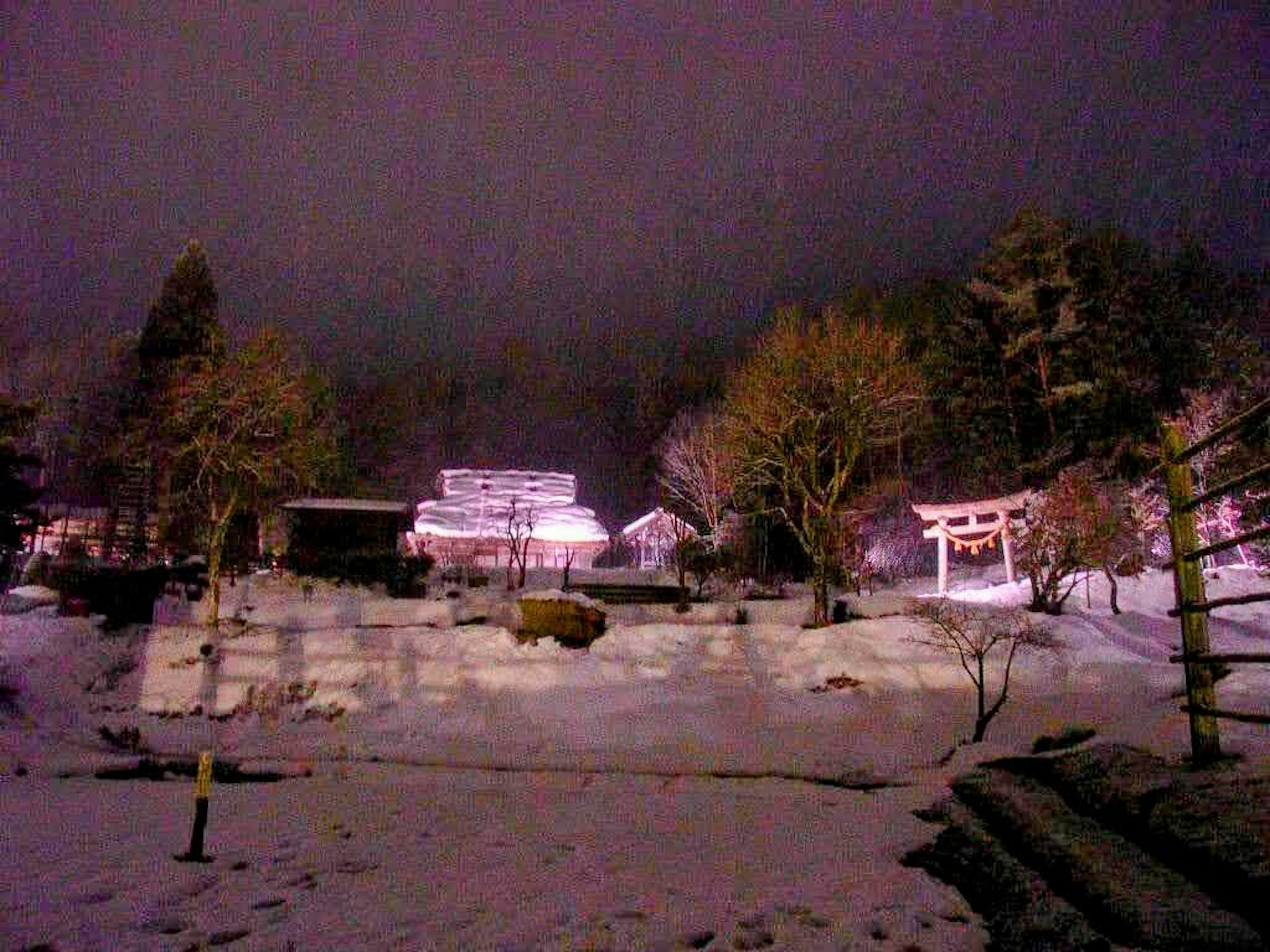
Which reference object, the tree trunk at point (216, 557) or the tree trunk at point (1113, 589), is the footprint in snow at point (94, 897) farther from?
the tree trunk at point (1113, 589)

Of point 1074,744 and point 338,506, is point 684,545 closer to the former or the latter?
point 338,506

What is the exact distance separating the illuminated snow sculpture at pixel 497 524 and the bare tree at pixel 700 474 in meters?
4.92

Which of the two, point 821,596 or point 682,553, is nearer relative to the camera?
point 821,596

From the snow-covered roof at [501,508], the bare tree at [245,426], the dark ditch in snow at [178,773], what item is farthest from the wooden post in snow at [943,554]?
the dark ditch in snow at [178,773]

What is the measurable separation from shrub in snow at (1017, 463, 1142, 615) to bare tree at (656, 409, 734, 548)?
Answer: 11847mm

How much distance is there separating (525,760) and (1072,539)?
14.9 m

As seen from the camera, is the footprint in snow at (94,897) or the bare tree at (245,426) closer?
the footprint in snow at (94,897)

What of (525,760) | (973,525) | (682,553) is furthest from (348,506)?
(973,525)

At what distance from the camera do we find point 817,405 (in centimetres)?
2281

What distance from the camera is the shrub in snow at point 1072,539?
64.8 feet

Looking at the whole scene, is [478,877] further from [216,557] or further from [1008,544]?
[1008,544]

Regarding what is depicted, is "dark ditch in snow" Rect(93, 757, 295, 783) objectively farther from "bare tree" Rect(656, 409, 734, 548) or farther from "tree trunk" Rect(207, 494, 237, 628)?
"bare tree" Rect(656, 409, 734, 548)

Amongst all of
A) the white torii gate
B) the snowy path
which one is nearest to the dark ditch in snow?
the snowy path

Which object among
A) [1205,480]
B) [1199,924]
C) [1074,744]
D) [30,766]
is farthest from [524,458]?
[1199,924]
